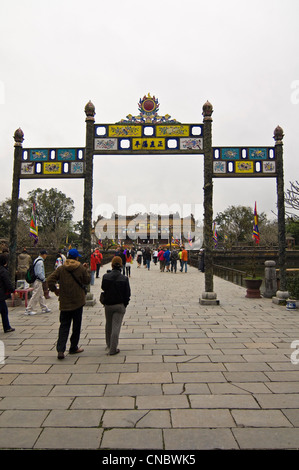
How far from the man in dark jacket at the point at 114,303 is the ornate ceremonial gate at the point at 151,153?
15.5 ft

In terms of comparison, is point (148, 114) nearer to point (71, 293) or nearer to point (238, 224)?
point (71, 293)

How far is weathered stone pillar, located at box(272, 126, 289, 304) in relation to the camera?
386 inches

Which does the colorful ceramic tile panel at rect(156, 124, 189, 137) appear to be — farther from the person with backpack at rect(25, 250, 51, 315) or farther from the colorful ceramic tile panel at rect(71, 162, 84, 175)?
the person with backpack at rect(25, 250, 51, 315)

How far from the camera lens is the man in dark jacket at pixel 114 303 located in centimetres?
531

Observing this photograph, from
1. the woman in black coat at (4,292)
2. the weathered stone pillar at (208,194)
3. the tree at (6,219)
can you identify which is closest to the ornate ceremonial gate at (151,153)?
the weathered stone pillar at (208,194)

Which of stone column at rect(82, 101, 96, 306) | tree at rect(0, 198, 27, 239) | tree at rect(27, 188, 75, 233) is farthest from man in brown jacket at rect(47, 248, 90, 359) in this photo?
tree at rect(27, 188, 75, 233)

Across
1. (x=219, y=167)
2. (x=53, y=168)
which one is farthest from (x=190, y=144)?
(x=53, y=168)

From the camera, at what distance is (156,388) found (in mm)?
4016

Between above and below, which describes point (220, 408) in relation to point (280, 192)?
below

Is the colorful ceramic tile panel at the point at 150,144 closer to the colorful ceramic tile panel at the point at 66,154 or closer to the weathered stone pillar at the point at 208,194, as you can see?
the weathered stone pillar at the point at 208,194
